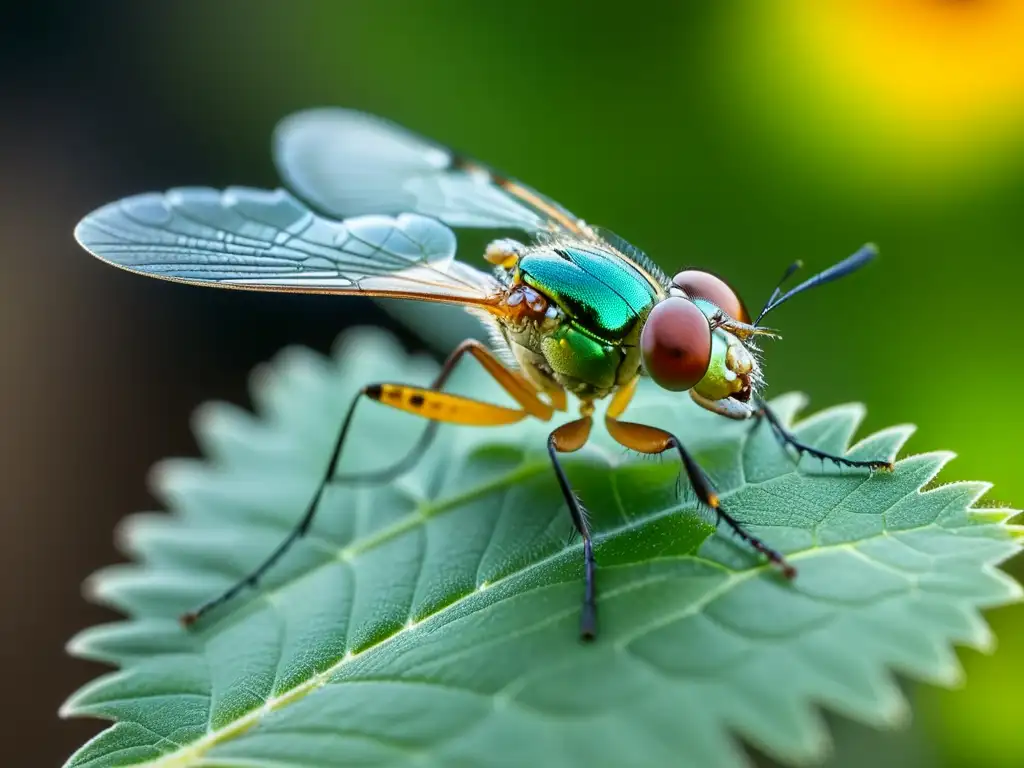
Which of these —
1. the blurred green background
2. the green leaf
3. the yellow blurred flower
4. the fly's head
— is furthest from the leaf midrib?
the yellow blurred flower

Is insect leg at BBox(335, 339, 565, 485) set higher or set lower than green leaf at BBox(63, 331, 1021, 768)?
higher

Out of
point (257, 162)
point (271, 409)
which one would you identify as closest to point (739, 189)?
point (271, 409)

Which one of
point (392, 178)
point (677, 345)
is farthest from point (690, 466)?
point (392, 178)

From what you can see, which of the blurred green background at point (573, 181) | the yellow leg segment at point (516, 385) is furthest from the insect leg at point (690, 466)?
the blurred green background at point (573, 181)

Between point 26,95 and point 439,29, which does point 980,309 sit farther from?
point 26,95

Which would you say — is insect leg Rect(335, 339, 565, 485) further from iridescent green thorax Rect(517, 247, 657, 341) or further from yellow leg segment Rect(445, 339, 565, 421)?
iridescent green thorax Rect(517, 247, 657, 341)

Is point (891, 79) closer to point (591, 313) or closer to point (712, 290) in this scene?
point (712, 290)
